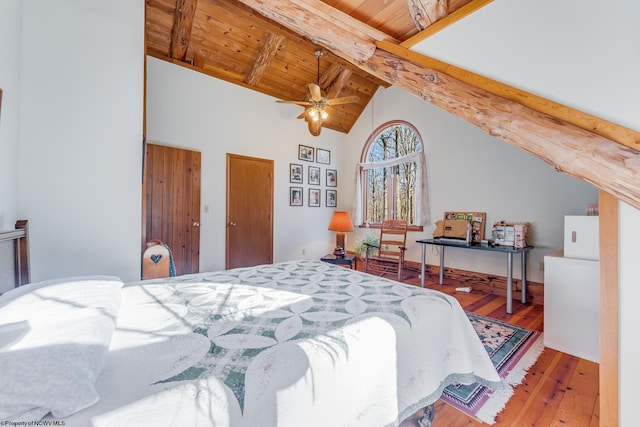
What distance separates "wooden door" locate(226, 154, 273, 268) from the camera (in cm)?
391

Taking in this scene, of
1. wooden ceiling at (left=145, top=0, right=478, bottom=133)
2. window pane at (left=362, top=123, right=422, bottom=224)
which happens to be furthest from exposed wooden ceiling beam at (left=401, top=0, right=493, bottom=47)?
window pane at (left=362, top=123, right=422, bottom=224)

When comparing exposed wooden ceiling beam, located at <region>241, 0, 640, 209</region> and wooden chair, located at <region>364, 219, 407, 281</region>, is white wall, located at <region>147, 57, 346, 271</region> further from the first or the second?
exposed wooden ceiling beam, located at <region>241, 0, 640, 209</region>

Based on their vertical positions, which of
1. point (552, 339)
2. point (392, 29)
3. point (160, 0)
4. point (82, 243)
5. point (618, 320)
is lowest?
point (552, 339)

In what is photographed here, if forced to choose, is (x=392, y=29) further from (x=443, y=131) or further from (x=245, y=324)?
(x=443, y=131)

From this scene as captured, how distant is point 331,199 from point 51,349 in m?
4.77

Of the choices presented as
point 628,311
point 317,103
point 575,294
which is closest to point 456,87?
point 628,311

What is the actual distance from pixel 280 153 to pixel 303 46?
1653 mm

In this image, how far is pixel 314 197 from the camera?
195 inches

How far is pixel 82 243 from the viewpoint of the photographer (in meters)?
1.84

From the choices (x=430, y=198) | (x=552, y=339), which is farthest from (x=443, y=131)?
(x=552, y=339)

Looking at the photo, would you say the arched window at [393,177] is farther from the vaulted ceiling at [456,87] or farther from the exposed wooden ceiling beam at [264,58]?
the vaulted ceiling at [456,87]

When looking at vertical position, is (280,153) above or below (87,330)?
above

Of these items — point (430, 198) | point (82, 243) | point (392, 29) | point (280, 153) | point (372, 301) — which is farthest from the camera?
point (280, 153)

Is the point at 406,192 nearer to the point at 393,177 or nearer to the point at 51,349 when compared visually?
the point at 393,177
